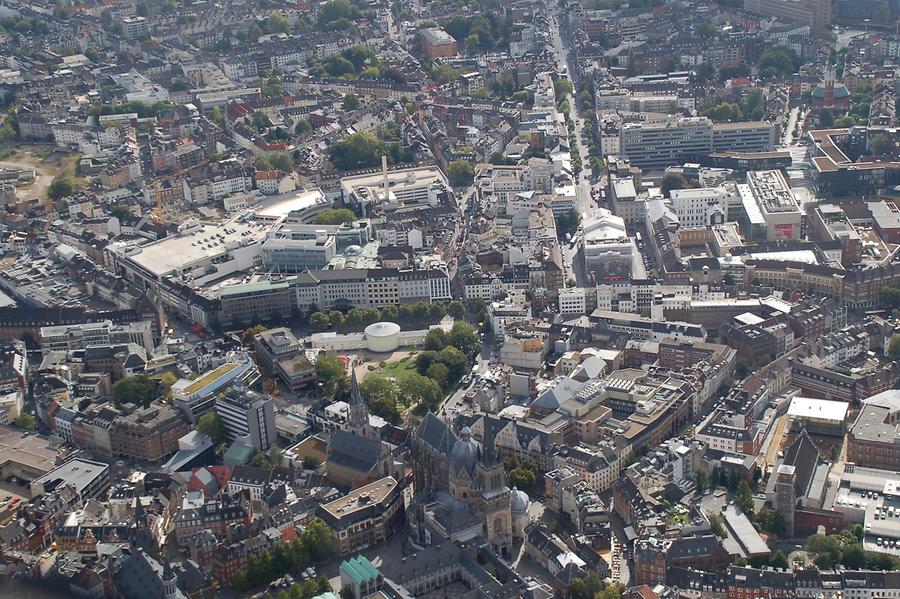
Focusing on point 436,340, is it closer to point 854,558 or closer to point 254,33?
point 854,558

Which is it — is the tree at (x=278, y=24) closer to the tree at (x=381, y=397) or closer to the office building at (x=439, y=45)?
the office building at (x=439, y=45)

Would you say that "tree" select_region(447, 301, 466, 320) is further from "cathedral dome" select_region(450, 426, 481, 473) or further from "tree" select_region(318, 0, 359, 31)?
"tree" select_region(318, 0, 359, 31)

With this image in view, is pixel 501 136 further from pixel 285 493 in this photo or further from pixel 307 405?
pixel 285 493

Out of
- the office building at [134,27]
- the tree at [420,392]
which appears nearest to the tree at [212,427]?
the tree at [420,392]

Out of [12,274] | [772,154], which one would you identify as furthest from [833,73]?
[12,274]

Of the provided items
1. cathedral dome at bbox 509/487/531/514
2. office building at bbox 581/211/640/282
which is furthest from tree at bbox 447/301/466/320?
cathedral dome at bbox 509/487/531/514

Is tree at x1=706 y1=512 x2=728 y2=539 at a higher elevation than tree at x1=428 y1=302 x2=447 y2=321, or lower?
lower

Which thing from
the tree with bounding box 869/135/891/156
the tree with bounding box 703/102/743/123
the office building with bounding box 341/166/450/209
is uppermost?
the tree with bounding box 703/102/743/123

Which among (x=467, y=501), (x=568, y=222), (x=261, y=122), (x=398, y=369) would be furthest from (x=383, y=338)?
(x=261, y=122)
